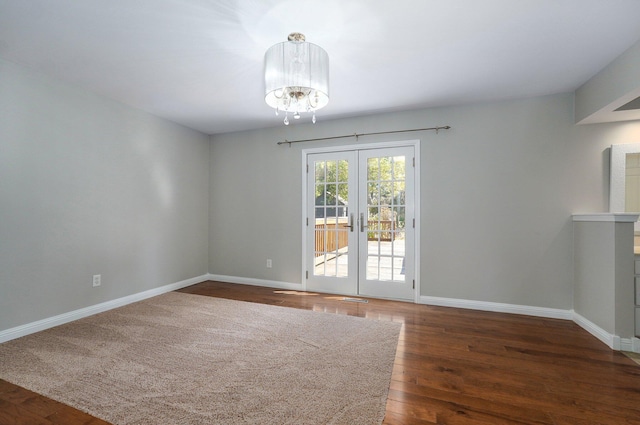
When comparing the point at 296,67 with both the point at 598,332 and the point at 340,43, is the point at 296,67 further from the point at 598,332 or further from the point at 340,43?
the point at 598,332

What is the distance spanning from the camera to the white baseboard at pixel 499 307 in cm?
319

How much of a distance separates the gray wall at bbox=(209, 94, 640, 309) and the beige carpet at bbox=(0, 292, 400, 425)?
142 centimetres

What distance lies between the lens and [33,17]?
1.98 m

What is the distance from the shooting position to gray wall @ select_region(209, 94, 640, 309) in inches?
124

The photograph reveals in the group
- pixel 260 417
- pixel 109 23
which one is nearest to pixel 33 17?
pixel 109 23

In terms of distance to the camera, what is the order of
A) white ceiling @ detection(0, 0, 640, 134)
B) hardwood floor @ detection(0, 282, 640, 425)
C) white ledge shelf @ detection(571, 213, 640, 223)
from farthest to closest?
white ledge shelf @ detection(571, 213, 640, 223), white ceiling @ detection(0, 0, 640, 134), hardwood floor @ detection(0, 282, 640, 425)

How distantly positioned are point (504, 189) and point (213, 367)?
3479 mm

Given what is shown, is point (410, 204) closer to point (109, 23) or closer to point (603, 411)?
point (603, 411)

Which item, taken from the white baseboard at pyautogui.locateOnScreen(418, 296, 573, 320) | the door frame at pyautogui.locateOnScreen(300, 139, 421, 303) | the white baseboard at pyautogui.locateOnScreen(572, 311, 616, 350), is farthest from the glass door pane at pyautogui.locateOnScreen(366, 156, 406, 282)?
the white baseboard at pyautogui.locateOnScreen(572, 311, 616, 350)

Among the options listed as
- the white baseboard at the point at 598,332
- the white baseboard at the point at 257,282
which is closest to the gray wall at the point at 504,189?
the white baseboard at the point at 598,332

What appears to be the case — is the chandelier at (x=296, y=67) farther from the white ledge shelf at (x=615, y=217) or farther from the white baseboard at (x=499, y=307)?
the white baseboard at (x=499, y=307)

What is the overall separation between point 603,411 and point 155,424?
252 cm

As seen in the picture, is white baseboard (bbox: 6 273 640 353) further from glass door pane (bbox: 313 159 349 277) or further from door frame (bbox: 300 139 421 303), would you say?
glass door pane (bbox: 313 159 349 277)

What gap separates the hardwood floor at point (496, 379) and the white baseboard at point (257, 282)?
5.08ft
